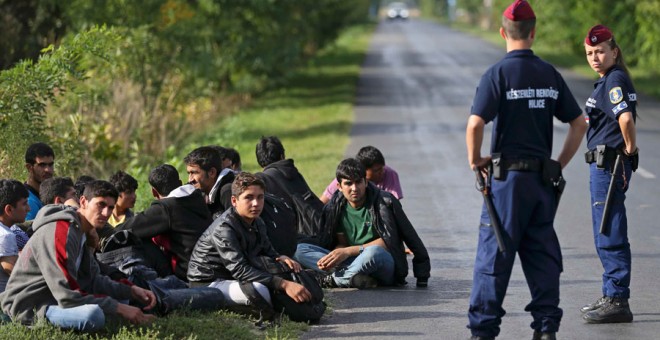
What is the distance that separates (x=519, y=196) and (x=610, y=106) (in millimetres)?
1561

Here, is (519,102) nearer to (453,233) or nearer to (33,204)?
(33,204)

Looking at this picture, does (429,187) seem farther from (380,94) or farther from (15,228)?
(380,94)

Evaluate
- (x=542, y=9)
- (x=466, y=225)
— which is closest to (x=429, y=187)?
(x=466, y=225)

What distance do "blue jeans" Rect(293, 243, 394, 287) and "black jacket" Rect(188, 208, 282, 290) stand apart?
2.99 ft

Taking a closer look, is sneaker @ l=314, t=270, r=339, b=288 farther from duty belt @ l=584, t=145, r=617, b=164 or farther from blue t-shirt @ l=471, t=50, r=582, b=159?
blue t-shirt @ l=471, t=50, r=582, b=159

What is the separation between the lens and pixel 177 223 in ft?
30.1

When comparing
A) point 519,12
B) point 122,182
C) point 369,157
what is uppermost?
point 519,12

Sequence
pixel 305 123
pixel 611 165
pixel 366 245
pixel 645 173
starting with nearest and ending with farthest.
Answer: pixel 611 165 → pixel 366 245 → pixel 645 173 → pixel 305 123

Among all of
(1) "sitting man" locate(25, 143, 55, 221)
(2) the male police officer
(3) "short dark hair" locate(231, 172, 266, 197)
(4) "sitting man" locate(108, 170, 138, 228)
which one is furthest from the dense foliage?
(2) the male police officer

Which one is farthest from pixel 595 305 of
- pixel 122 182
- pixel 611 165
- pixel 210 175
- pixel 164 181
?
pixel 122 182

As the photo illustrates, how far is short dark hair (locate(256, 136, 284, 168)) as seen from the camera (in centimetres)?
1066

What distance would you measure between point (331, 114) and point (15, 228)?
18980 millimetres

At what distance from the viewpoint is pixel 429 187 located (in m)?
16.3

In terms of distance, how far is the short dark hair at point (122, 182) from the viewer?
9453 mm
